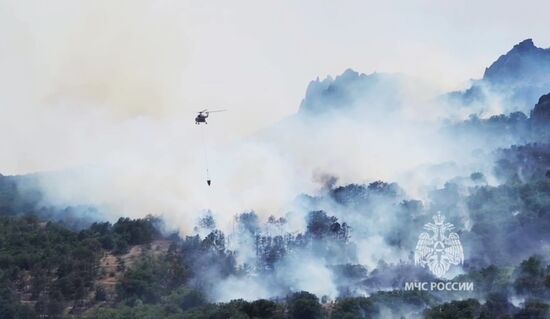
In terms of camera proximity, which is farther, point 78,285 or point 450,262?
point 78,285

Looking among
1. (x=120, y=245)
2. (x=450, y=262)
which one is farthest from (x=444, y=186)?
(x=120, y=245)

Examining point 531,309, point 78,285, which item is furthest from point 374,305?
point 78,285

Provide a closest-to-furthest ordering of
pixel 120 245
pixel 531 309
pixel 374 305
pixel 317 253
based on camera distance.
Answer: pixel 531 309
pixel 374 305
pixel 317 253
pixel 120 245

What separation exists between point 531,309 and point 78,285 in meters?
68.0

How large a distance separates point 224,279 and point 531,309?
49.2 meters

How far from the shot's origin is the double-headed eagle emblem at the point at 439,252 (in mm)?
112500

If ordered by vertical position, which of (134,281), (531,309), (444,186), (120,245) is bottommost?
(531,309)

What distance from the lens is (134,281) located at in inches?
4872

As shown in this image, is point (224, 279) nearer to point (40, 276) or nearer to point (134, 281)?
point (134, 281)

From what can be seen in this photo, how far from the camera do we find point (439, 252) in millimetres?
115812

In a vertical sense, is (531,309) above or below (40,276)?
below

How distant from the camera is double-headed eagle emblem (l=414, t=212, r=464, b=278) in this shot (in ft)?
369

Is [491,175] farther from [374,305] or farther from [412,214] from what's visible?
[374,305]

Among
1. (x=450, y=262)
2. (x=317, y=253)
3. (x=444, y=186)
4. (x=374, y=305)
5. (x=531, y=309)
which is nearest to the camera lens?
(x=531, y=309)
